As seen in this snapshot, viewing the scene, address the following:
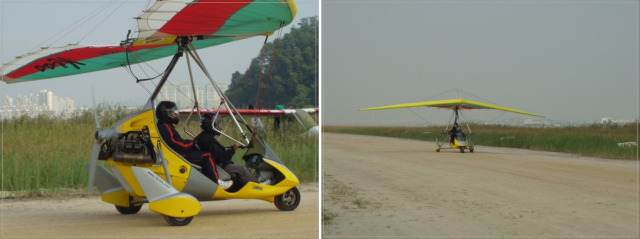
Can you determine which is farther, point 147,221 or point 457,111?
point 457,111

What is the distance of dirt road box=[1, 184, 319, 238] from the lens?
6113 mm

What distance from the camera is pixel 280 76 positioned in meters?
14.6

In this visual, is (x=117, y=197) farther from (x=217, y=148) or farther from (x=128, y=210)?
(x=217, y=148)

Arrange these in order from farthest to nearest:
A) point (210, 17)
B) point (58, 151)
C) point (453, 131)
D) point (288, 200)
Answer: point (453, 131) → point (58, 151) → point (288, 200) → point (210, 17)

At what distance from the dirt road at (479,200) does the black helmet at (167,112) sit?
183cm

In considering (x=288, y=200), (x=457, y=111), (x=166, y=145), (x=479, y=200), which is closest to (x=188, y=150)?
(x=166, y=145)

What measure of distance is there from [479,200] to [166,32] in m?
4.89

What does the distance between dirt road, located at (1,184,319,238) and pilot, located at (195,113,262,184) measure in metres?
0.46

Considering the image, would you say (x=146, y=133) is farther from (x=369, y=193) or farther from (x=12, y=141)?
(x=12, y=141)

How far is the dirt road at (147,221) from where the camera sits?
6113mm

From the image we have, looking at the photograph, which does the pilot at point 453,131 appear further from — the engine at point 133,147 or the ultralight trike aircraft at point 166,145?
the engine at point 133,147

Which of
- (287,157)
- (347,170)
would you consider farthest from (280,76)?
(287,157)

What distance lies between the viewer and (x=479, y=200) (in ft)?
30.2

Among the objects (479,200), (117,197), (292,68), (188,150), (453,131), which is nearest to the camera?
(188,150)
